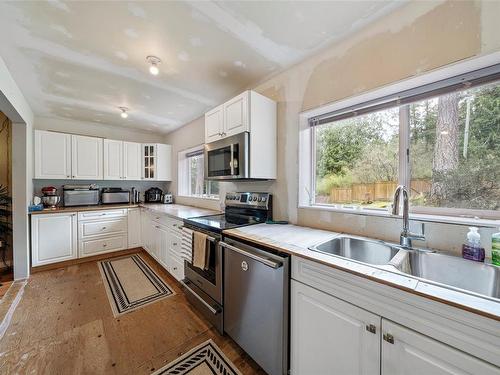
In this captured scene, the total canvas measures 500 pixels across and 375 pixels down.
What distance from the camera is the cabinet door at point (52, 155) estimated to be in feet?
10.0

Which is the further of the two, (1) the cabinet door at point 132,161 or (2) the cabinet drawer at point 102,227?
(1) the cabinet door at point 132,161

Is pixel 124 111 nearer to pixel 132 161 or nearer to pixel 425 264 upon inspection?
pixel 132 161

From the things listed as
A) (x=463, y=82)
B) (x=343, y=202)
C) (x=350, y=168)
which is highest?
(x=463, y=82)

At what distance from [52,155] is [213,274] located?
330 cm

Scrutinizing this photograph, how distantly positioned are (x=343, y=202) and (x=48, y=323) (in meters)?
2.81

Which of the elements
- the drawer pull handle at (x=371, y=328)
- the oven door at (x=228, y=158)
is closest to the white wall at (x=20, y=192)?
the oven door at (x=228, y=158)

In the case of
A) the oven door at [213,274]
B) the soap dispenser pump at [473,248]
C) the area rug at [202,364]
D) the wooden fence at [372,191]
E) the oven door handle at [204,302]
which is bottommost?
the area rug at [202,364]

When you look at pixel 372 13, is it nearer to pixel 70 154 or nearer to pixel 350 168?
pixel 350 168

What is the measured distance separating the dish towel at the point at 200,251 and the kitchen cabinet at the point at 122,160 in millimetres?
2684

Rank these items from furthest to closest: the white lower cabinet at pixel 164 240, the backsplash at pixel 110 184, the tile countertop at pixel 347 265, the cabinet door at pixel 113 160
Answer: the cabinet door at pixel 113 160 < the backsplash at pixel 110 184 < the white lower cabinet at pixel 164 240 < the tile countertop at pixel 347 265

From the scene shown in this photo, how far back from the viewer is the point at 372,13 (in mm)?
1322

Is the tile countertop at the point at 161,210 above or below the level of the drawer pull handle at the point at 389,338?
above

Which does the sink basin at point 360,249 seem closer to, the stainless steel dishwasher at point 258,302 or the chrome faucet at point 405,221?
the chrome faucet at point 405,221

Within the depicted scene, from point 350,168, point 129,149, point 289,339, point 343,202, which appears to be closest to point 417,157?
point 350,168
